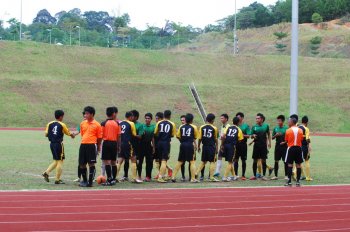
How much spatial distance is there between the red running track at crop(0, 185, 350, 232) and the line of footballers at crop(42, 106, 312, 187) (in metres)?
1.43

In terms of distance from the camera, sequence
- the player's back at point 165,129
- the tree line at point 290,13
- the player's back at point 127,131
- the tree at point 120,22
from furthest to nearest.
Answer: the tree at point 120,22 → the tree line at point 290,13 → the player's back at point 165,129 → the player's back at point 127,131

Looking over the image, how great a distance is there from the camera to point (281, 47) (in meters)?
90.4

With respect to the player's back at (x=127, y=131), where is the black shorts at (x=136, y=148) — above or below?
below

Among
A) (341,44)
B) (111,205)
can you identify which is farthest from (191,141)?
(341,44)

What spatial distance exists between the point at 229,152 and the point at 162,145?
180 cm

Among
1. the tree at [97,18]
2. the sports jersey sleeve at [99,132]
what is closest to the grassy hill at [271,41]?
the tree at [97,18]

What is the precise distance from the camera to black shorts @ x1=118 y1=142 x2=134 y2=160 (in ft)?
58.2

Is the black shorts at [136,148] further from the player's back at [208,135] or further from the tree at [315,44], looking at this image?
the tree at [315,44]

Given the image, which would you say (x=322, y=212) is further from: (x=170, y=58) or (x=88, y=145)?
(x=170, y=58)

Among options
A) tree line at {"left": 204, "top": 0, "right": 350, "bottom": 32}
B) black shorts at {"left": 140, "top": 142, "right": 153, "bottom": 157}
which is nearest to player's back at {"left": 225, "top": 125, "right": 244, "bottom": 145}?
black shorts at {"left": 140, "top": 142, "right": 153, "bottom": 157}

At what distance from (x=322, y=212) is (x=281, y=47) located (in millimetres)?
78662

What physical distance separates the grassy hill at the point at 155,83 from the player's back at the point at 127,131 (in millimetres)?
33975

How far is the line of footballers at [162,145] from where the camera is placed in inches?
658

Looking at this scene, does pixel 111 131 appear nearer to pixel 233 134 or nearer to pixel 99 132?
pixel 99 132
